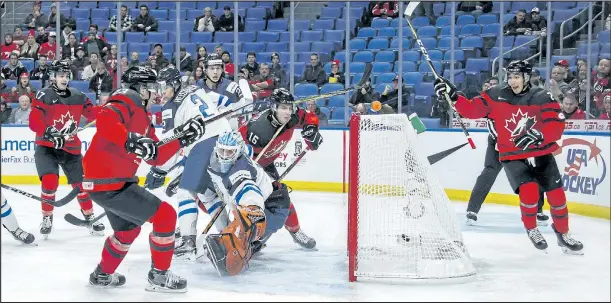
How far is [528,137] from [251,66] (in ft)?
13.8

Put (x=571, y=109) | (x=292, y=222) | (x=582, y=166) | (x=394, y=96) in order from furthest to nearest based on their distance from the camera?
(x=394, y=96) < (x=571, y=109) < (x=582, y=166) < (x=292, y=222)

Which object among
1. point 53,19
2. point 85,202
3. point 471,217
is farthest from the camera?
point 53,19

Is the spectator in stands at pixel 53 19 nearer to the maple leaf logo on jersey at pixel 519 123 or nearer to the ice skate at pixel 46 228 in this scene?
the ice skate at pixel 46 228

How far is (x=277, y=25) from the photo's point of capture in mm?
9305

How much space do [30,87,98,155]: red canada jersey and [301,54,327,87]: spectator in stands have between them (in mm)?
3254

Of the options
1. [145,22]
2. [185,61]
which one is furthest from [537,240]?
[145,22]

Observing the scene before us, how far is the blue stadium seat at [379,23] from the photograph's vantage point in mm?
8923

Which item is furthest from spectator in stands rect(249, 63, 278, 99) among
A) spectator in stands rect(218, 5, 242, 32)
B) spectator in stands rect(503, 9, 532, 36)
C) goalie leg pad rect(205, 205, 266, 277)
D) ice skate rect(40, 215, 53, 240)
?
goalie leg pad rect(205, 205, 266, 277)

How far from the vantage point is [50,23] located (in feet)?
31.2

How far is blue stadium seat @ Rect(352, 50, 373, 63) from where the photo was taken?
852cm

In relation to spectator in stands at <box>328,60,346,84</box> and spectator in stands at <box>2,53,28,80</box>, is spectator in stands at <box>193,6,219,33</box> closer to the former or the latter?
spectator in stands at <box>328,60,346,84</box>

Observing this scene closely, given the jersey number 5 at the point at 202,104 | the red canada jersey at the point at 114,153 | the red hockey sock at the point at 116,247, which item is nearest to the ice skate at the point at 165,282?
the red hockey sock at the point at 116,247

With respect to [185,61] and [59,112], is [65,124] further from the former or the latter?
[185,61]

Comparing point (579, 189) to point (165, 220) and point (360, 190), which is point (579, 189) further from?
point (165, 220)
